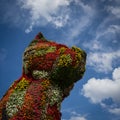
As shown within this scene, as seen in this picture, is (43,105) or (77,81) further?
(77,81)

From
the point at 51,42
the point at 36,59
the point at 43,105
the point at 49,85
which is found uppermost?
the point at 51,42

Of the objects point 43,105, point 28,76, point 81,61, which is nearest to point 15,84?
point 28,76

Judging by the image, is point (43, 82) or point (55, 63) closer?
point (43, 82)

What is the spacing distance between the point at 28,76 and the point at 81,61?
3.69 meters

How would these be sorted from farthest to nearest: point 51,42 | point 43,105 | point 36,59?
point 51,42, point 36,59, point 43,105

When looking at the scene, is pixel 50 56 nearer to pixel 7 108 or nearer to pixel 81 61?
pixel 81 61

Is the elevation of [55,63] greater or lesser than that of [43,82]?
greater

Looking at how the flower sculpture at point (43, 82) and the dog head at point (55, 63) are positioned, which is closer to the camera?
the flower sculpture at point (43, 82)

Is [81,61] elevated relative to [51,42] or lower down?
lower down

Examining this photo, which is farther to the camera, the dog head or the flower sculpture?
the dog head

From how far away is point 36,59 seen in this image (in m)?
24.2

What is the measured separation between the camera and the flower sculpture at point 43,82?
2252 cm

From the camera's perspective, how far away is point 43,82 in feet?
77.2

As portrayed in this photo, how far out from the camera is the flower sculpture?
22.5 metres
